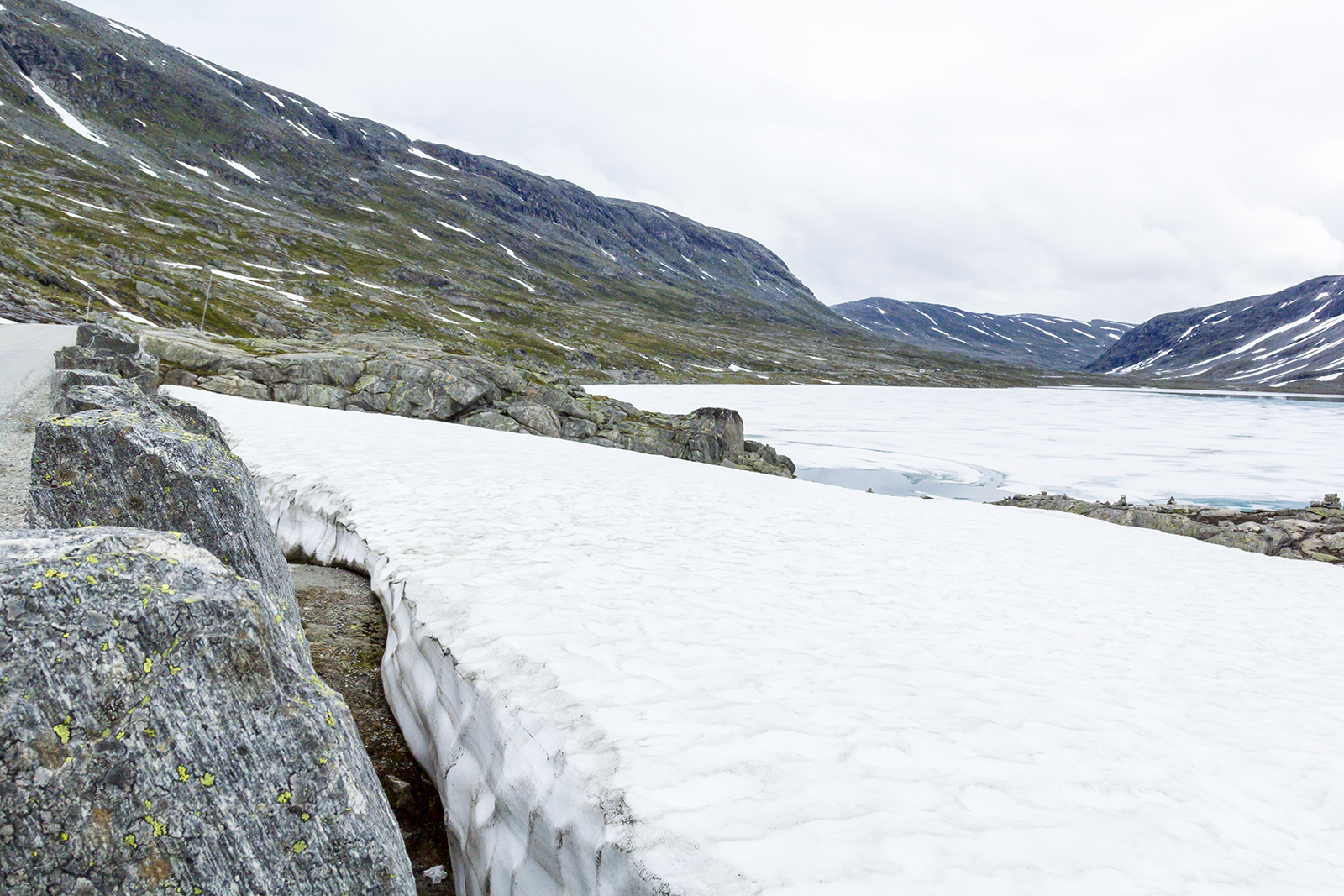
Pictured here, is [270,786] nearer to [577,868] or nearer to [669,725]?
[577,868]

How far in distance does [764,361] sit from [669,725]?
5606 inches

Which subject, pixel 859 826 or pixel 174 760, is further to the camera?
pixel 859 826

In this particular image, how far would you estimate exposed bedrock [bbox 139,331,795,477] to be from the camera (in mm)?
29266

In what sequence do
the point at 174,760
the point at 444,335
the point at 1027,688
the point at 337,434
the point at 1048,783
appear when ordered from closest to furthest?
the point at 174,760 < the point at 1048,783 < the point at 1027,688 < the point at 337,434 < the point at 444,335

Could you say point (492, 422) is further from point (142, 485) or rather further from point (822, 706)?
point (822, 706)

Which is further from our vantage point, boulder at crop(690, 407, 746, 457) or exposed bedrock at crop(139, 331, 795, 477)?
boulder at crop(690, 407, 746, 457)

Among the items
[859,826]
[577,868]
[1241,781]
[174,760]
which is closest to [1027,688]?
[1241,781]

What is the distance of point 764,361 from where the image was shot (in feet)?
472

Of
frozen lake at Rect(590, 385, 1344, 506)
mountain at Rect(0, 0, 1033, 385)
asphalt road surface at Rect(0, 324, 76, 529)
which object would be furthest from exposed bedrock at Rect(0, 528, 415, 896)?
mountain at Rect(0, 0, 1033, 385)

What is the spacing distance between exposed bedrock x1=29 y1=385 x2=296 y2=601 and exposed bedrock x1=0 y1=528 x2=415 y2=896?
2.02 m

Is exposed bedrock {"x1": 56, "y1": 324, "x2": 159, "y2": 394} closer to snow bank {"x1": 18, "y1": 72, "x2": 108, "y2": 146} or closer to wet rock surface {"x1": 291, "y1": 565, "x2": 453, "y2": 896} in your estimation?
wet rock surface {"x1": 291, "y1": 565, "x2": 453, "y2": 896}

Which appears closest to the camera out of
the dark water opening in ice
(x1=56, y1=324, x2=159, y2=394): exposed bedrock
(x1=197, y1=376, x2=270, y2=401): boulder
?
(x1=56, y1=324, x2=159, y2=394): exposed bedrock

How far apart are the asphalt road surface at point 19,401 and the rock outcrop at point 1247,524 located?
23771mm

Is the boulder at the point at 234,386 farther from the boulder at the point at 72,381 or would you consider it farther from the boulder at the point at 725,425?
the boulder at the point at 725,425
